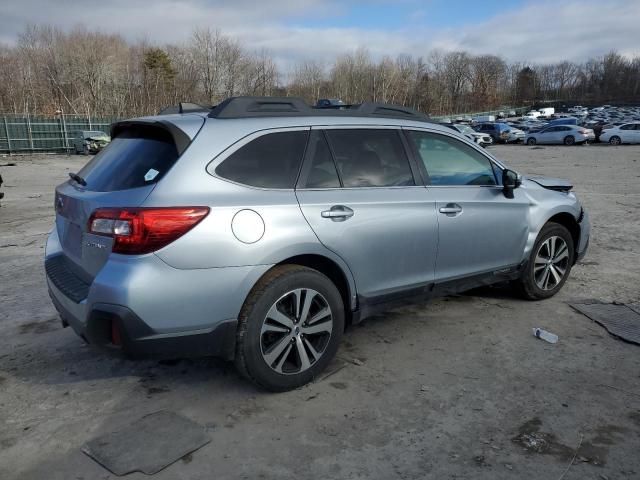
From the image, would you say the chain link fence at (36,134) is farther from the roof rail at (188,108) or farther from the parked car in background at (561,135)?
the roof rail at (188,108)

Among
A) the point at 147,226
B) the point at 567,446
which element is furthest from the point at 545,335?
the point at 147,226

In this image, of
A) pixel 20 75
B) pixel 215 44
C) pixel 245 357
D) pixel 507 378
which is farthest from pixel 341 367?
pixel 20 75

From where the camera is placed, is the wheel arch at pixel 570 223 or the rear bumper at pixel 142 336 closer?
the rear bumper at pixel 142 336

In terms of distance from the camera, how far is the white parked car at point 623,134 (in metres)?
35.2

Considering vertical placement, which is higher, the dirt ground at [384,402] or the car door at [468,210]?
the car door at [468,210]

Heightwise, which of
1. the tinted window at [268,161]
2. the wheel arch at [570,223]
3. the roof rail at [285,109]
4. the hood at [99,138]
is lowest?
the wheel arch at [570,223]

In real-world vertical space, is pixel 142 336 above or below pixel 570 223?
below

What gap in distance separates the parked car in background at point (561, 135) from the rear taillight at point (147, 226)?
39.1m

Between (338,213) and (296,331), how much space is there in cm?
82

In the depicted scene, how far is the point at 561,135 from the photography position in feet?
124

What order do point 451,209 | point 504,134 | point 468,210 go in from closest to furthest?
point 451,209 < point 468,210 < point 504,134

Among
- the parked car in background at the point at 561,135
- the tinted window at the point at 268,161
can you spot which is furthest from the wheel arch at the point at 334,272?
the parked car in background at the point at 561,135

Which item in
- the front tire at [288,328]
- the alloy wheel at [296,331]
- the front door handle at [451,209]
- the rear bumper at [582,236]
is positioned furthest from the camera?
the rear bumper at [582,236]

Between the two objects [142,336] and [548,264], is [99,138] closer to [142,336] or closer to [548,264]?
[548,264]
